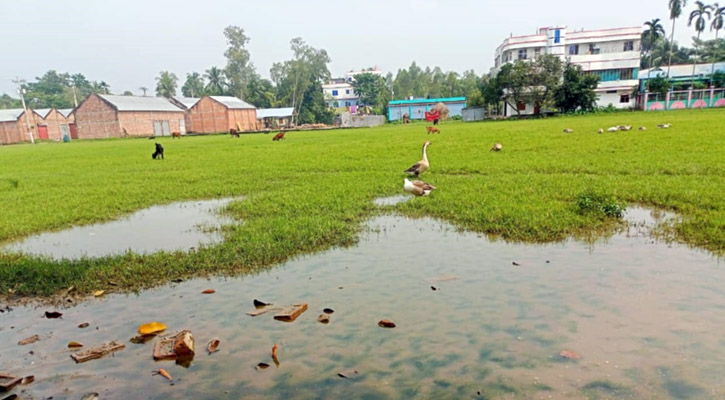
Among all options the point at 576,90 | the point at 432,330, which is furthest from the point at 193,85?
the point at 432,330

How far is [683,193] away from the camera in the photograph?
→ 853 cm

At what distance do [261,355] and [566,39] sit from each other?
208ft

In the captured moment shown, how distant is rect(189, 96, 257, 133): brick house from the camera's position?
62688mm

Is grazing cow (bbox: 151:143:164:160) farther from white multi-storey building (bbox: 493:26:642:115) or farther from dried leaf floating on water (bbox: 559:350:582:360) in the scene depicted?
white multi-storey building (bbox: 493:26:642:115)

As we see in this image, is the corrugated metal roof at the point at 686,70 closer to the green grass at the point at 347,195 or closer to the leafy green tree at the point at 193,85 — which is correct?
the green grass at the point at 347,195

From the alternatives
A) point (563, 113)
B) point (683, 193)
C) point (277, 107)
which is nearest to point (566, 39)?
point (563, 113)

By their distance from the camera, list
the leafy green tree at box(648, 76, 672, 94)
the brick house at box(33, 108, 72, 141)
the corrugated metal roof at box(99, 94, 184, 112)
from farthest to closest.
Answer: the brick house at box(33, 108, 72, 141)
the corrugated metal roof at box(99, 94, 184, 112)
the leafy green tree at box(648, 76, 672, 94)

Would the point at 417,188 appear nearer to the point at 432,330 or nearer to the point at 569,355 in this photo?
the point at 432,330

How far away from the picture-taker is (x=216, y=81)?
85.8m

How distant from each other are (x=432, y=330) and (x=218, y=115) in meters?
63.7

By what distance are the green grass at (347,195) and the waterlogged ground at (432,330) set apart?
738 mm

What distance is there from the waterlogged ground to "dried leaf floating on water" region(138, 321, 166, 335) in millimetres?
175

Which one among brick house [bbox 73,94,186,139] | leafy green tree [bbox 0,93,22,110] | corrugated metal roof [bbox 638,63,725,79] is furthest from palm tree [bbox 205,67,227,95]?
corrugated metal roof [bbox 638,63,725,79]

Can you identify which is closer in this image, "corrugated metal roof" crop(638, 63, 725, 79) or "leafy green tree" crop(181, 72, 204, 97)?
"corrugated metal roof" crop(638, 63, 725, 79)
